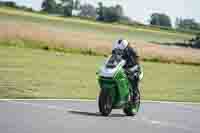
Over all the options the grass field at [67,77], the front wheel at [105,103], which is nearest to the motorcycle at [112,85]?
the front wheel at [105,103]

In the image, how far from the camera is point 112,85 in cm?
1603

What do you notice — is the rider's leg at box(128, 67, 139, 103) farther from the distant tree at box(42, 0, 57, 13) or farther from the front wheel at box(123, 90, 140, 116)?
the distant tree at box(42, 0, 57, 13)

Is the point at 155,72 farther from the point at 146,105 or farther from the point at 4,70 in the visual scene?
the point at 146,105

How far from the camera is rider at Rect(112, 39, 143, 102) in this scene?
1653cm

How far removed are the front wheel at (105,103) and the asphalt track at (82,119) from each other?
0.17 meters

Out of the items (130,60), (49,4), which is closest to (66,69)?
(130,60)

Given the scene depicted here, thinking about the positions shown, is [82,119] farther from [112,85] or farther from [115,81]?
[115,81]

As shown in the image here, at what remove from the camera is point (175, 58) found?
52031mm

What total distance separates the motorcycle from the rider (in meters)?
0.19

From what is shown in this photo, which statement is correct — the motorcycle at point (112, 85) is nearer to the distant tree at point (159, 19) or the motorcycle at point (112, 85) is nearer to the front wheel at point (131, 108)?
the front wheel at point (131, 108)

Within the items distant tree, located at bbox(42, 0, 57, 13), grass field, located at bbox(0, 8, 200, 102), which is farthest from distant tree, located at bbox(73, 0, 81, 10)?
grass field, located at bbox(0, 8, 200, 102)

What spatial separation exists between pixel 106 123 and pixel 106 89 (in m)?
1.36

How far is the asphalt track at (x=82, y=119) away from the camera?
13203 mm

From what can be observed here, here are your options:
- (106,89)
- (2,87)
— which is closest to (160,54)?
(2,87)
